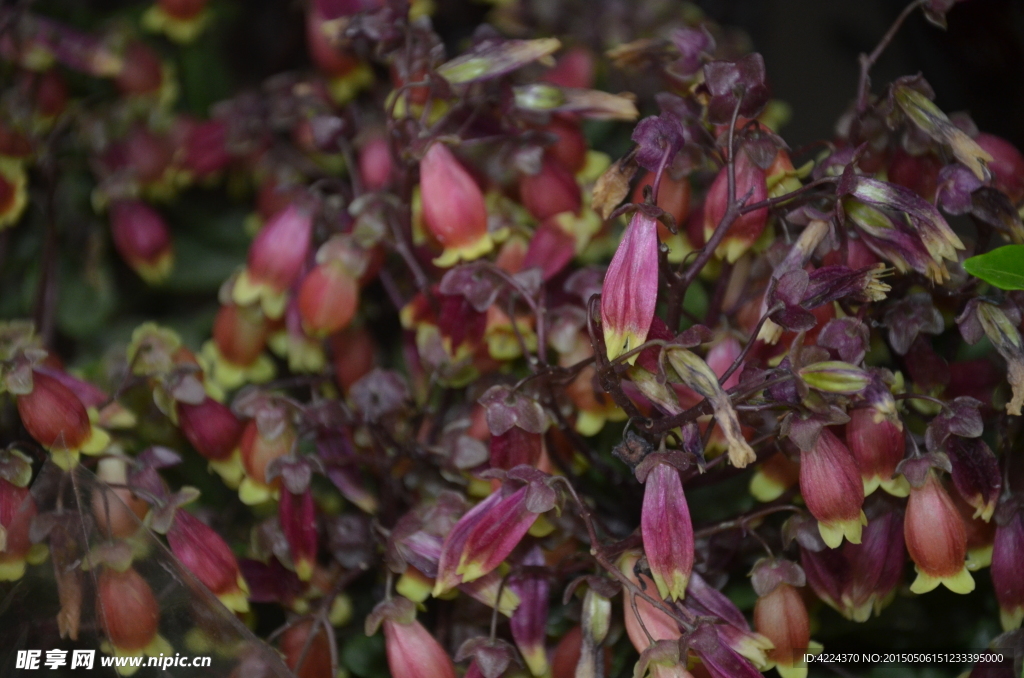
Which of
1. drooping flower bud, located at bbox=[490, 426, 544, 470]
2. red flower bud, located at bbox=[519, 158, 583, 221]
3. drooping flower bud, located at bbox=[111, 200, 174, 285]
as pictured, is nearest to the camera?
drooping flower bud, located at bbox=[490, 426, 544, 470]

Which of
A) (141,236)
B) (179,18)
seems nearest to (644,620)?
(141,236)

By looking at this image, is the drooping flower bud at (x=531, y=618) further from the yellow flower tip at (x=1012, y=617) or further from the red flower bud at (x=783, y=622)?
the yellow flower tip at (x=1012, y=617)

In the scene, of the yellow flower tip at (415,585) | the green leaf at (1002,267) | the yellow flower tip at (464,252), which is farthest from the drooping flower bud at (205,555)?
the green leaf at (1002,267)

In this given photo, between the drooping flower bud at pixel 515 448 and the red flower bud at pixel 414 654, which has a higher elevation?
the drooping flower bud at pixel 515 448

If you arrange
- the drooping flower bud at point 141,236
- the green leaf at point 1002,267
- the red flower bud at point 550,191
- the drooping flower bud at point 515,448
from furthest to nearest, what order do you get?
the drooping flower bud at point 141,236 → the red flower bud at point 550,191 → the drooping flower bud at point 515,448 → the green leaf at point 1002,267

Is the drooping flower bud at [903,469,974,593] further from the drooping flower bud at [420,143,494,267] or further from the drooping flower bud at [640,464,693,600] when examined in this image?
the drooping flower bud at [420,143,494,267]

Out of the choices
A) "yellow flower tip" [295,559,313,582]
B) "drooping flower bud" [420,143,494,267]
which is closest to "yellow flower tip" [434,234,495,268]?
"drooping flower bud" [420,143,494,267]
